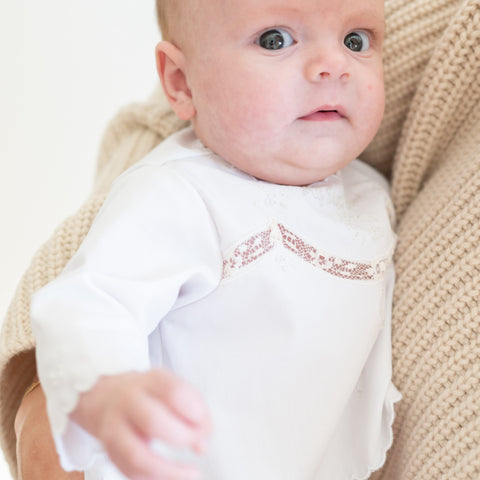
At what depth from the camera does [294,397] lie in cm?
88

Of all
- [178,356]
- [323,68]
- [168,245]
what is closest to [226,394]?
[178,356]

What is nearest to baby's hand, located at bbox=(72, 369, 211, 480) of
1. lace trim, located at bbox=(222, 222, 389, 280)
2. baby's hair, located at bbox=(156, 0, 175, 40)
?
lace trim, located at bbox=(222, 222, 389, 280)

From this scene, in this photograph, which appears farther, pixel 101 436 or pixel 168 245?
pixel 168 245

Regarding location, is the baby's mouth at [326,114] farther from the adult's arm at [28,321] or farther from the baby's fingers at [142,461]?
the baby's fingers at [142,461]

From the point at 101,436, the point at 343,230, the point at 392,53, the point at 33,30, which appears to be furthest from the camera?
the point at 33,30

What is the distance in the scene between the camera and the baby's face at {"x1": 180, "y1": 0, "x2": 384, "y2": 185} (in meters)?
0.88

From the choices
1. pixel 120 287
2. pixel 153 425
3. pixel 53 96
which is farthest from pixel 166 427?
pixel 53 96

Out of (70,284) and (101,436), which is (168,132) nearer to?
(70,284)

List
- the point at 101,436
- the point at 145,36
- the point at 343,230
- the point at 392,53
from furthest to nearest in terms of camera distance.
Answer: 1. the point at 145,36
2. the point at 392,53
3. the point at 343,230
4. the point at 101,436

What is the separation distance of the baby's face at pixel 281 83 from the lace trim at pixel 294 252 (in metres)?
0.09

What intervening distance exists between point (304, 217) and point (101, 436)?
41 cm

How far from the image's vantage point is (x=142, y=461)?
58 cm

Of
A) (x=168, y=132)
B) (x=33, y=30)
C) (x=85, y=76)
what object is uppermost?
(x=168, y=132)

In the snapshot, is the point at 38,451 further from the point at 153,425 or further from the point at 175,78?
the point at 175,78
